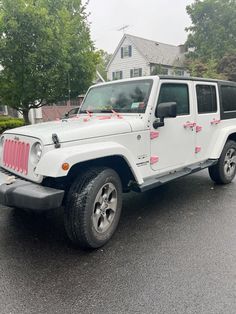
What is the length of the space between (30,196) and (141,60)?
2715 cm

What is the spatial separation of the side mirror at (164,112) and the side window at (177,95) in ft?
0.83

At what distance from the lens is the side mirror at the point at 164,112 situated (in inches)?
134

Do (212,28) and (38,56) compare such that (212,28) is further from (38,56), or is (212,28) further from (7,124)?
(38,56)

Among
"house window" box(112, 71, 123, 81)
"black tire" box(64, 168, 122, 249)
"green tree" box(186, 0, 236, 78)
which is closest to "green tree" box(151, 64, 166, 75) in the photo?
"green tree" box(186, 0, 236, 78)

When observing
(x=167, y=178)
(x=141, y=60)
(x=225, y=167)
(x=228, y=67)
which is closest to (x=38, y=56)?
(x=225, y=167)

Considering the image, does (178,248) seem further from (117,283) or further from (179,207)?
(179,207)

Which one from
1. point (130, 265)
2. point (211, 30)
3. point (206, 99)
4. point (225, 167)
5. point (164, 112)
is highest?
point (211, 30)

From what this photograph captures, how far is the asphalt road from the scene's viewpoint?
2236 mm

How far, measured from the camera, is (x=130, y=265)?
2764 millimetres

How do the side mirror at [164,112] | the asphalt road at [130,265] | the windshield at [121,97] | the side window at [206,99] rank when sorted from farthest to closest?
1. the side window at [206,99]
2. the windshield at [121,97]
3. the side mirror at [164,112]
4. the asphalt road at [130,265]

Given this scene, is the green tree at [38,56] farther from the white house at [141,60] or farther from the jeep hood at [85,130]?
the white house at [141,60]

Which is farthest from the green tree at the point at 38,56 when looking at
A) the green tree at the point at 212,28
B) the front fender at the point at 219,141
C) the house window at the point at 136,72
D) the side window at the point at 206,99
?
the green tree at the point at 212,28

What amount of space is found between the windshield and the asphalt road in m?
1.53

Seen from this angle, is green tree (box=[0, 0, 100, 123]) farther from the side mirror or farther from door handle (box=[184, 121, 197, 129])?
the side mirror
